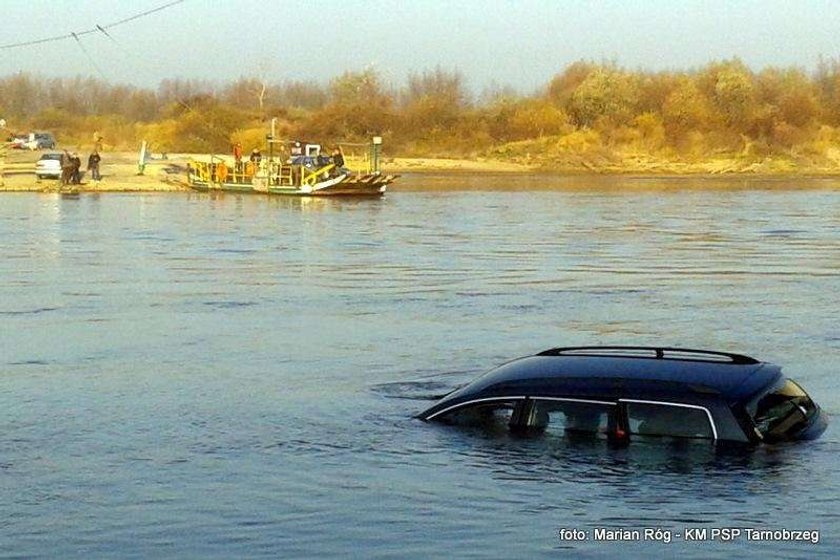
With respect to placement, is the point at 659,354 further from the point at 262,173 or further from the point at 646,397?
the point at 262,173

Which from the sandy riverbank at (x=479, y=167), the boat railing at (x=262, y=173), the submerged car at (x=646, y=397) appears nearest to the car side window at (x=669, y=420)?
the submerged car at (x=646, y=397)

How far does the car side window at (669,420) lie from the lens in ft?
39.7

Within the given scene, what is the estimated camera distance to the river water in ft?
37.1

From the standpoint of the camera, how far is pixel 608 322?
76.3 ft

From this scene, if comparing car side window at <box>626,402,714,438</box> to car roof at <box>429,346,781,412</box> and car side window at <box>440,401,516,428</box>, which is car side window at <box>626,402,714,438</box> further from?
car side window at <box>440,401,516,428</box>

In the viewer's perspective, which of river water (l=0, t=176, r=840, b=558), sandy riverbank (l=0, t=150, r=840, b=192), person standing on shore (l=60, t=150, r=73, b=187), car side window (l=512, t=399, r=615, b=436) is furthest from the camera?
sandy riverbank (l=0, t=150, r=840, b=192)

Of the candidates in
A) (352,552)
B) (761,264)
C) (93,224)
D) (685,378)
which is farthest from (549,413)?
(93,224)

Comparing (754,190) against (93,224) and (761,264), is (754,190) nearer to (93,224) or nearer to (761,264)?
(93,224)

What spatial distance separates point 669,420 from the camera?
12141mm

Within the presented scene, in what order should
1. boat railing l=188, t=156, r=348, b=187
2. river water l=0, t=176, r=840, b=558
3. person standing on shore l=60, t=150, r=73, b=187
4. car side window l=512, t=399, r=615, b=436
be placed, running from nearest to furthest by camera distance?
river water l=0, t=176, r=840, b=558
car side window l=512, t=399, r=615, b=436
boat railing l=188, t=156, r=348, b=187
person standing on shore l=60, t=150, r=73, b=187

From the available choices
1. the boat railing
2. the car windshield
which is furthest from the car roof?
the boat railing

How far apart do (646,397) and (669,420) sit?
25 centimetres

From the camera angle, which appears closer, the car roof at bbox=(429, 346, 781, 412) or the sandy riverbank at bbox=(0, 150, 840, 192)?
the car roof at bbox=(429, 346, 781, 412)

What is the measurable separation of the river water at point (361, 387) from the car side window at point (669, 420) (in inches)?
8.0
